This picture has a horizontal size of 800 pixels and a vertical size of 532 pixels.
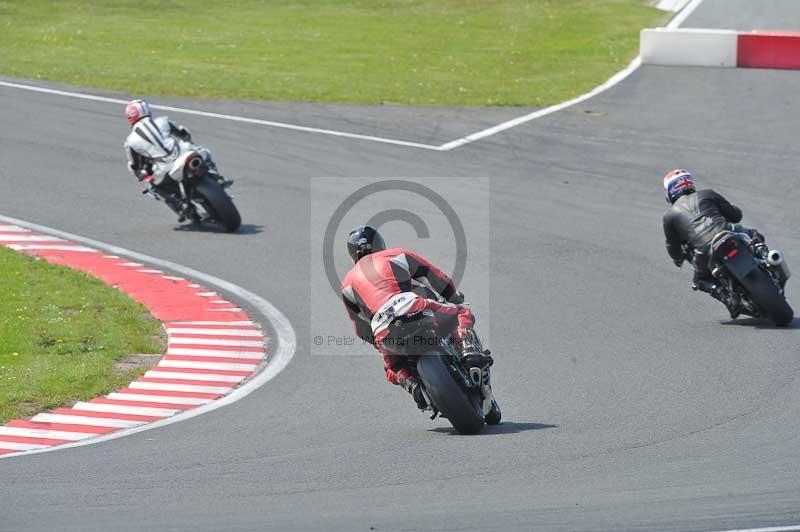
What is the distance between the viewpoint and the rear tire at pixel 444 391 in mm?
9727

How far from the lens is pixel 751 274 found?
1393 centimetres

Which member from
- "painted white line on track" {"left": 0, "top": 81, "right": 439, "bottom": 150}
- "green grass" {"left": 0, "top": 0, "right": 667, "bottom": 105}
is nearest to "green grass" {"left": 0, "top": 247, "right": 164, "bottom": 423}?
"painted white line on track" {"left": 0, "top": 81, "right": 439, "bottom": 150}

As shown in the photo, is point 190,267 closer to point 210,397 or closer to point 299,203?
point 299,203

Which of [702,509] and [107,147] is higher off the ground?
[107,147]

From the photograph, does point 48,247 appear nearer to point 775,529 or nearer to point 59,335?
point 59,335

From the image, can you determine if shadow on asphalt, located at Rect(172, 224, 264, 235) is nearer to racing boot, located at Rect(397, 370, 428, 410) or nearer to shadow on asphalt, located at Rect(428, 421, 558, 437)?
shadow on asphalt, located at Rect(428, 421, 558, 437)

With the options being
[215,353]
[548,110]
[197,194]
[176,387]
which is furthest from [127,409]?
[548,110]

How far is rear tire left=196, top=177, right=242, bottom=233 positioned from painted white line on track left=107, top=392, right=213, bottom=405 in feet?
22.2

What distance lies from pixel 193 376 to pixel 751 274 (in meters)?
5.71

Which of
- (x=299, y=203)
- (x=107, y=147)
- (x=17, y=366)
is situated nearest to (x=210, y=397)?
(x=17, y=366)

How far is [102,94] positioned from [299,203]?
8.88m

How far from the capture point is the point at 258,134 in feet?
80.5

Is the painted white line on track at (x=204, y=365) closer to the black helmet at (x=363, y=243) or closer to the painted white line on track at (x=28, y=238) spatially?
the black helmet at (x=363, y=243)

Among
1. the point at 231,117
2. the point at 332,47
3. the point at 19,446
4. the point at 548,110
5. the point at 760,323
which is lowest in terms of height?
the point at 19,446
